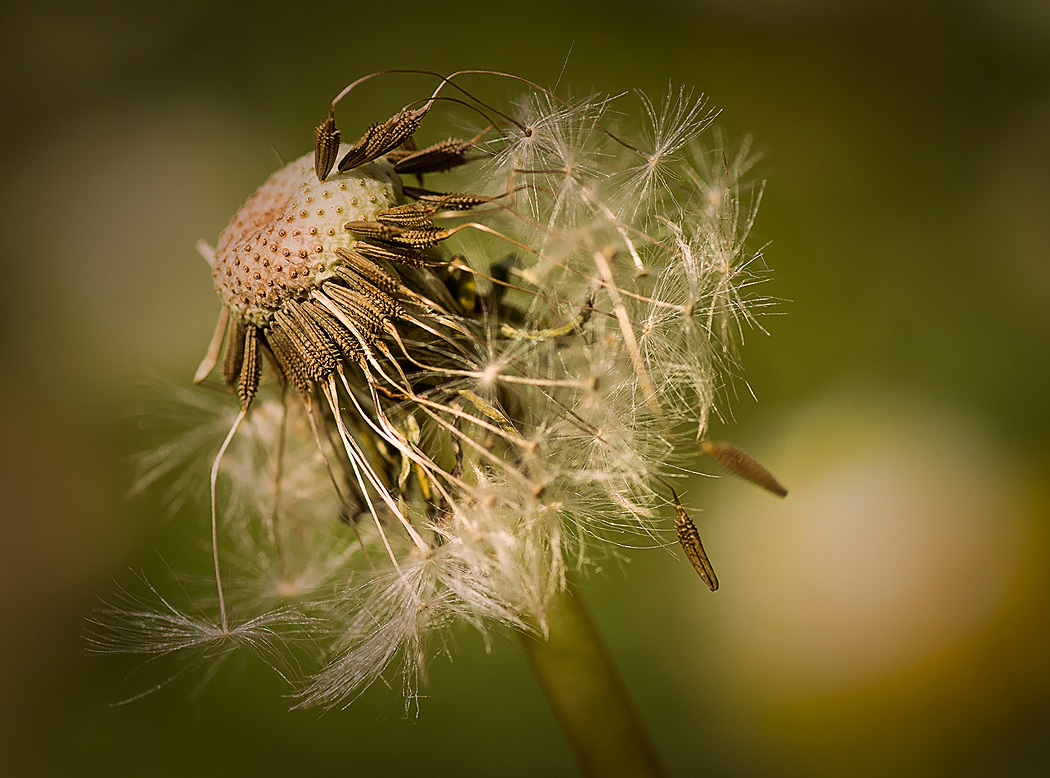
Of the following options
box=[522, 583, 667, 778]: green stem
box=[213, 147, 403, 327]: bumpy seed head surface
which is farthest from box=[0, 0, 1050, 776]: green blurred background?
box=[213, 147, 403, 327]: bumpy seed head surface

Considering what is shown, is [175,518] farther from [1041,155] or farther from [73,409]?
[1041,155]

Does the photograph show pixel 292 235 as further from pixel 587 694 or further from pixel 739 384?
pixel 739 384

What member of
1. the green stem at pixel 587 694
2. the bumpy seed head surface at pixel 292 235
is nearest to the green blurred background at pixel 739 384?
the green stem at pixel 587 694

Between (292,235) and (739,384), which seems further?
(739,384)

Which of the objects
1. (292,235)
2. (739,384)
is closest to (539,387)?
(292,235)

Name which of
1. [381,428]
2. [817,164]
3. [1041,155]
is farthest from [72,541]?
[1041,155]

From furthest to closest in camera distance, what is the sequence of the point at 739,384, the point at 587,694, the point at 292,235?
the point at 739,384, the point at 587,694, the point at 292,235

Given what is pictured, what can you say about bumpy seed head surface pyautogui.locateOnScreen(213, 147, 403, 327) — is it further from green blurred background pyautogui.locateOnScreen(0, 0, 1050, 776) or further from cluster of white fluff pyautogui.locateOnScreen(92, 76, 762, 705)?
green blurred background pyautogui.locateOnScreen(0, 0, 1050, 776)
